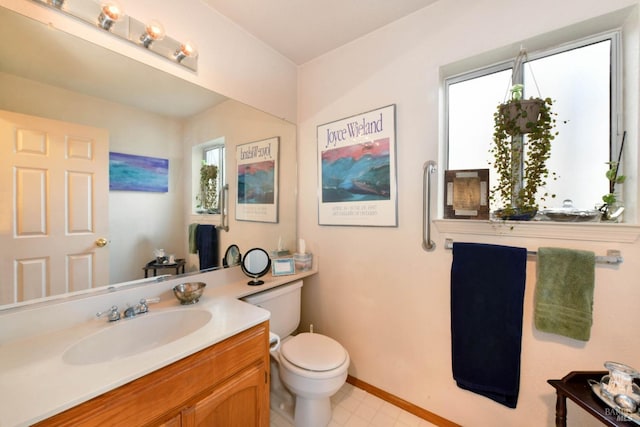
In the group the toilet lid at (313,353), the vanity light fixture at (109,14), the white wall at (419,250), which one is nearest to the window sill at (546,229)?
the white wall at (419,250)

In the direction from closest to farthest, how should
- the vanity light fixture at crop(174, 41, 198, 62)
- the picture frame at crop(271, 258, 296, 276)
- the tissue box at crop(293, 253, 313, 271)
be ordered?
the vanity light fixture at crop(174, 41, 198, 62) < the picture frame at crop(271, 258, 296, 276) < the tissue box at crop(293, 253, 313, 271)

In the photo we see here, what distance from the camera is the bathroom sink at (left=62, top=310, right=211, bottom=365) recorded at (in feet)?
2.96

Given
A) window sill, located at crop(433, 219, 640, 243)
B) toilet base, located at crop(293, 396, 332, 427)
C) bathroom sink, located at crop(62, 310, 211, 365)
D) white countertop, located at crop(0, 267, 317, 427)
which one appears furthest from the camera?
toilet base, located at crop(293, 396, 332, 427)

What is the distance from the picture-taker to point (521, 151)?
127cm

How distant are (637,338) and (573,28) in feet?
4.49

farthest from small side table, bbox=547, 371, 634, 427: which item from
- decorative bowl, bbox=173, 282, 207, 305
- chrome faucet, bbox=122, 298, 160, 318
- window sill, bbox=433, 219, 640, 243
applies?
chrome faucet, bbox=122, 298, 160, 318

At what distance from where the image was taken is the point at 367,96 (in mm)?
1675

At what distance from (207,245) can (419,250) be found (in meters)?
1.29

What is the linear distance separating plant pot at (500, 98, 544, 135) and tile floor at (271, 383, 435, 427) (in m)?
1.70

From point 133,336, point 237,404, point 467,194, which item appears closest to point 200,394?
point 237,404

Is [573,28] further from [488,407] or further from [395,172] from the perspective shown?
[488,407]

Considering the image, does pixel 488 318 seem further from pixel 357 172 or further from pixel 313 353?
pixel 357 172

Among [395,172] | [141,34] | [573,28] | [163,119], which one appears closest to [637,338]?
[395,172]

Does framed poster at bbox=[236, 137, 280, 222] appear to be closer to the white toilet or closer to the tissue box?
the tissue box
